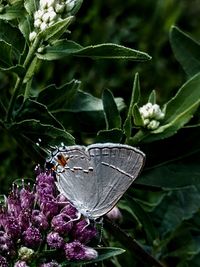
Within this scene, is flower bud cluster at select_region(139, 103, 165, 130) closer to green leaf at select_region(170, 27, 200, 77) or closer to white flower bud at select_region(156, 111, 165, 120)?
white flower bud at select_region(156, 111, 165, 120)

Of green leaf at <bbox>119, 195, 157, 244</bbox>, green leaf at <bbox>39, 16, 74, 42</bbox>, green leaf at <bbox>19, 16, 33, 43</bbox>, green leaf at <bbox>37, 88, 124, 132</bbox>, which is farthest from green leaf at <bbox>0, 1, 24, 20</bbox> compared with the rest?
Answer: green leaf at <bbox>119, 195, 157, 244</bbox>

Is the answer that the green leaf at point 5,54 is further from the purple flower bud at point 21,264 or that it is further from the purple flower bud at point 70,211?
the purple flower bud at point 21,264

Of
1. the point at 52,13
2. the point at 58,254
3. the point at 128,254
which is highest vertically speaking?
the point at 52,13

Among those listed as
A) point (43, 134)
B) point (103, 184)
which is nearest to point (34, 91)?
point (43, 134)

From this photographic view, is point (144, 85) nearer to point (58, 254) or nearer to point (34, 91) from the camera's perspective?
point (34, 91)

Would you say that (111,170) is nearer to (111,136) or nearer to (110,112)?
(111,136)

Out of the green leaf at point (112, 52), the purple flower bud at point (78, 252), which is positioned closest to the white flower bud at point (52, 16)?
the green leaf at point (112, 52)
